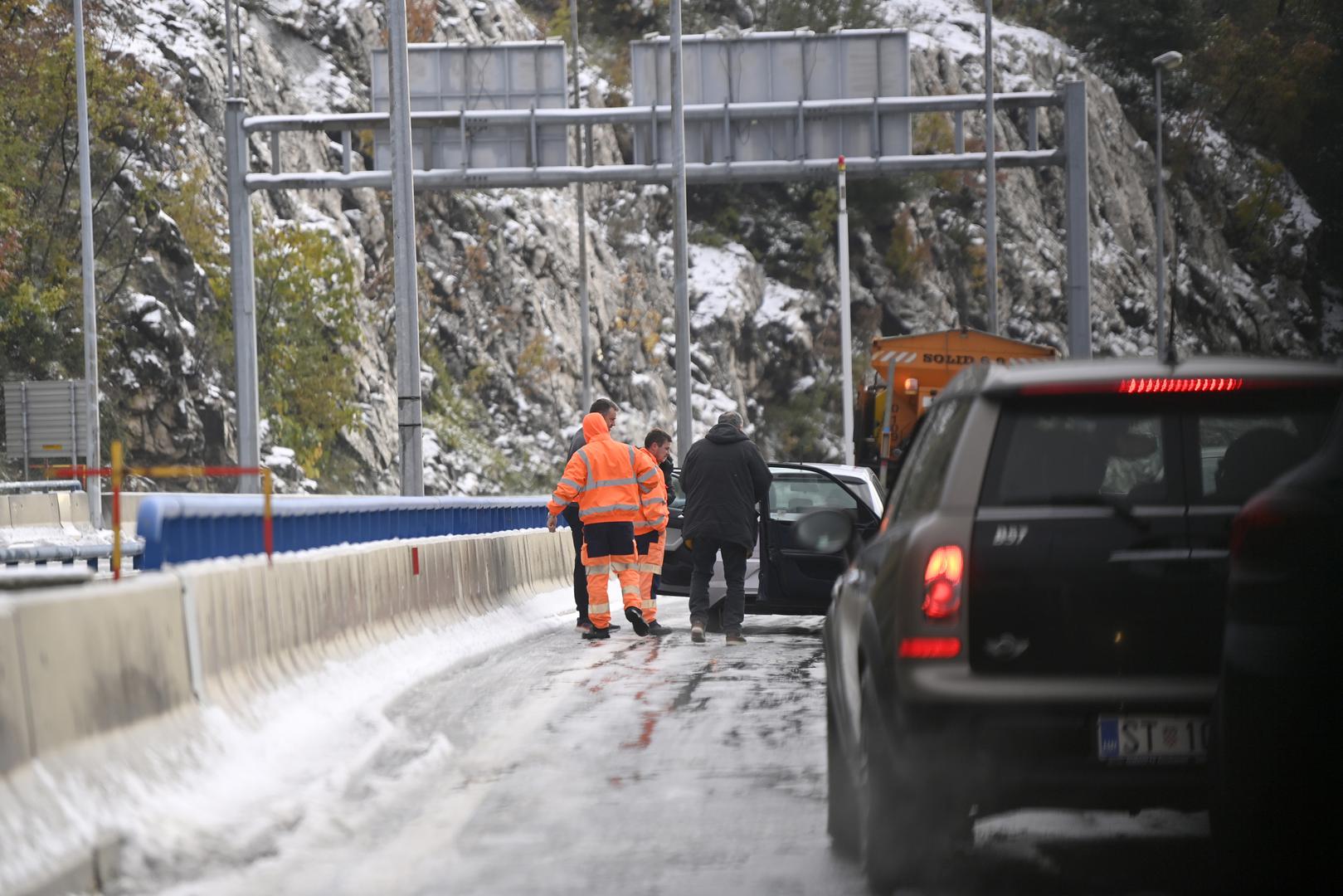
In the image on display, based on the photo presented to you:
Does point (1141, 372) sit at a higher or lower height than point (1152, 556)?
higher

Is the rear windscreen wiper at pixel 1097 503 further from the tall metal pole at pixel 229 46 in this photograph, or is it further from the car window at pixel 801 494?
the tall metal pole at pixel 229 46

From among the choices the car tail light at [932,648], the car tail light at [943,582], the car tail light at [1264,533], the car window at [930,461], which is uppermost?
the car window at [930,461]

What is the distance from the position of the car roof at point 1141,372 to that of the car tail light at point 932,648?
75 centimetres

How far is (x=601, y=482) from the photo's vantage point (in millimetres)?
15453

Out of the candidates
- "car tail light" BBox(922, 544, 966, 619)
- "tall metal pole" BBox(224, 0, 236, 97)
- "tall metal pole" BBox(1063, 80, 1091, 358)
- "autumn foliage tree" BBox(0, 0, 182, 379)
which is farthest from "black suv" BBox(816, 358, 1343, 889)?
"tall metal pole" BBox(224, 0, 236, 97)

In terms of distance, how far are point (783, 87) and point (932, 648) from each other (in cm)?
3015

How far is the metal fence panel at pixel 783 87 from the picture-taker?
34125 millimetres

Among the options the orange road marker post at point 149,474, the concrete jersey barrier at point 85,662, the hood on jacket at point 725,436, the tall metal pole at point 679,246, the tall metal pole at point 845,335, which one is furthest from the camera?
the tall metal pole at point 845,335

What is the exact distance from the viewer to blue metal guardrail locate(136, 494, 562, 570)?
Answer: 9.41 meters

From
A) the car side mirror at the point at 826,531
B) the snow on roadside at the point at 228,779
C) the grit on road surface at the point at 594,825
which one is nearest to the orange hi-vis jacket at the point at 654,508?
the snow on roadside at the point at 228,779

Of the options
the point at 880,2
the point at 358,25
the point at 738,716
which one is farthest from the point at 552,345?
the point at 738,716

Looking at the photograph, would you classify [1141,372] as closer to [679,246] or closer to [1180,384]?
[1180,384]

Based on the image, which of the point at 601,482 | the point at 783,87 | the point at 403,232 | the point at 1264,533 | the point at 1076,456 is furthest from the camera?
the point at 783,87

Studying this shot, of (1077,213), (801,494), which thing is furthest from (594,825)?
(1077,213)
